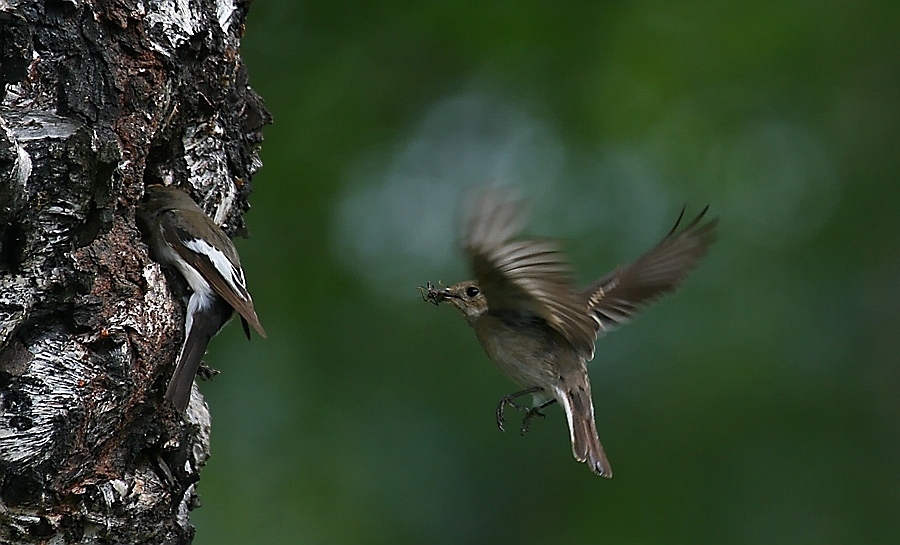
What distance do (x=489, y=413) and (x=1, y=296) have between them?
14.5 ft

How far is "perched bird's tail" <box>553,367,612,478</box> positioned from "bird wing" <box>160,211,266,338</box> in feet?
5.17

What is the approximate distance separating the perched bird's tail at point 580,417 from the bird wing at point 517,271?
0.26 meters

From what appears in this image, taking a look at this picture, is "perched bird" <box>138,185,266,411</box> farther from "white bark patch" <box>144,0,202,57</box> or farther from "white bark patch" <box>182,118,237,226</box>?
"white bark patch" <box>144,0,202,57</box>

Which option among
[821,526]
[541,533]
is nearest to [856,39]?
[821,526]

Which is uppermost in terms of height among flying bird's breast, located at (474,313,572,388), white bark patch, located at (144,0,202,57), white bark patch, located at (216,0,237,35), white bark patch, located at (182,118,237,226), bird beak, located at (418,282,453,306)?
white bark patch, located at (216,0,237,35)

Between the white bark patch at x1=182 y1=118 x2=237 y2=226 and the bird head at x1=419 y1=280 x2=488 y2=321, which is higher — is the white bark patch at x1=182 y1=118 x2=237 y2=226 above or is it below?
above

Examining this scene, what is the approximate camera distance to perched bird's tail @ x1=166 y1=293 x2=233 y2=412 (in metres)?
3.36

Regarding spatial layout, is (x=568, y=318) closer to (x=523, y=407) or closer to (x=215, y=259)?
(x=523, y=407)

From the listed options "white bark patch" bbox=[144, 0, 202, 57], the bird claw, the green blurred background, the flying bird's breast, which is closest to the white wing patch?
"white bark patch" bbox=[144, 0, 202, 57]

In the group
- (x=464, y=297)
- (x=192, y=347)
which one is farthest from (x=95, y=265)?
(x=464, y=297)

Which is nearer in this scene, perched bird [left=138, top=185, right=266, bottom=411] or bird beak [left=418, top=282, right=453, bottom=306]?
perched bird [left=138, top=185, right=266, bottom=411]

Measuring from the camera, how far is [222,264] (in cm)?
374

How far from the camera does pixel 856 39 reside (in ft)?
25.7

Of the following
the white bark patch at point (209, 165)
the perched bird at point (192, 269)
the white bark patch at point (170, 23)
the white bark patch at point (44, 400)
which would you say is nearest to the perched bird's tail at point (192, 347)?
the perched bird at point (192, 269)
